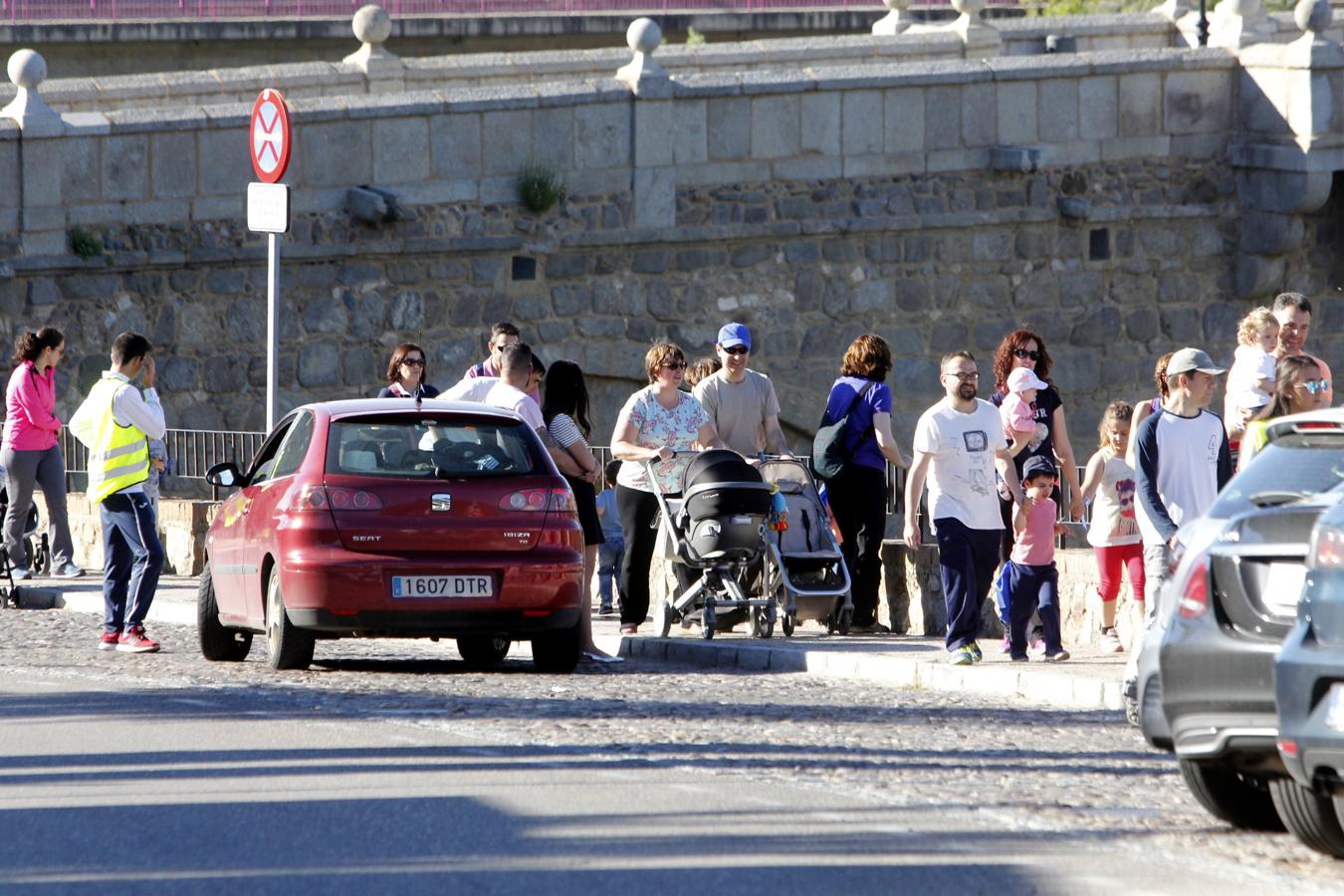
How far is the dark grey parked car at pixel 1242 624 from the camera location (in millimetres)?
7148

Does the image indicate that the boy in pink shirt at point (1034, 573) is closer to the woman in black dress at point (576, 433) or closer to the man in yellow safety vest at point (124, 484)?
the woman in black dress at point (576, 433)

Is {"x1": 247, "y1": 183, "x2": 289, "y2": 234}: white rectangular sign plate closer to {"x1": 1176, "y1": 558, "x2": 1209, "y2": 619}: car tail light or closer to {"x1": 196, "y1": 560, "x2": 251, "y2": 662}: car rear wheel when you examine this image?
{"x1": 196, "y1": 560, "x2": 251, "y2": 662}: car rear wheel

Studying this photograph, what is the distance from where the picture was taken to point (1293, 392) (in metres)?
10.1

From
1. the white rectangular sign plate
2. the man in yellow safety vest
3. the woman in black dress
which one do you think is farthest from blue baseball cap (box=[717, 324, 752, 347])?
the white rectangular sign plate

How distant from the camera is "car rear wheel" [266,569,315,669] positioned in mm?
11828

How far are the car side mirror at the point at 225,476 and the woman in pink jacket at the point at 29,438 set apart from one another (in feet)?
13.9

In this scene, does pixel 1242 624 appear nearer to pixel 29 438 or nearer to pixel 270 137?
pixel 270 137

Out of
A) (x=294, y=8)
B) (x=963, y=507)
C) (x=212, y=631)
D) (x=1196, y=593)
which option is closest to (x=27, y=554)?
(x=212, y=631)

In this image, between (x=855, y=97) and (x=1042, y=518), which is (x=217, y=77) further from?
(x=1042, y=518)

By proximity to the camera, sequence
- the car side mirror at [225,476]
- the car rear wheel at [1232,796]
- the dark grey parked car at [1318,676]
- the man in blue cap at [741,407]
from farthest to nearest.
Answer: the man in blue cap at [741,407] → the car side mirror at [225,476] → the car rear wheel at [1232,796] → the dark grey parked car at [1318,676]

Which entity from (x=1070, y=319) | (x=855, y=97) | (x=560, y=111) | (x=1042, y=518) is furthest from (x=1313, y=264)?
(x=1042, y=518)

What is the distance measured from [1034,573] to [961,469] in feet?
2.18

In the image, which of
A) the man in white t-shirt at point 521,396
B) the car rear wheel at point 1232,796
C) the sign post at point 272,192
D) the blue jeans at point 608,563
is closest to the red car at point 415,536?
the man in white t-shirt at point 521,396

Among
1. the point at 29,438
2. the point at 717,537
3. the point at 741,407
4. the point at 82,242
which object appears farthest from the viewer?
the point at 82,242
